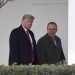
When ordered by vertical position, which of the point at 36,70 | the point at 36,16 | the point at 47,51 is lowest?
the point at 36,70

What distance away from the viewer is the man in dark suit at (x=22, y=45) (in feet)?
32.3

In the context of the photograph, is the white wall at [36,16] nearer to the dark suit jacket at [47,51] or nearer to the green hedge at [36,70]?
the dark suit jacket at [47,51]

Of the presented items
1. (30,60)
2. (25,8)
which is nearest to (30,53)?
(30,60)

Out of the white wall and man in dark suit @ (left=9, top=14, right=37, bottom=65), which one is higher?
the white wall

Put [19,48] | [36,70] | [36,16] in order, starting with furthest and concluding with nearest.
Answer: [36,16], [19,48], [36,70]

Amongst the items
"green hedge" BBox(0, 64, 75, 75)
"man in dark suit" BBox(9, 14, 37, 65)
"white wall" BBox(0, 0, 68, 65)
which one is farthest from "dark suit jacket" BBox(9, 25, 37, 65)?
"white wall" BBox(0, 0, 68, 65)

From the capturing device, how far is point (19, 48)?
9.95 meters

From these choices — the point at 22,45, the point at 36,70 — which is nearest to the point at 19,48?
A: the point at 22,45

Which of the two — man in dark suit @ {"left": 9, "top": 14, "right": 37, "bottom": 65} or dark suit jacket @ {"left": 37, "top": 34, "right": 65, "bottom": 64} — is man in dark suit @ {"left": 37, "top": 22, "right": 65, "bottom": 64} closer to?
dark suit jacket @ {"left": 37, "top": 34, "right": 65, "bottom": 64}

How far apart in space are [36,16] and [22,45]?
2.36 meters

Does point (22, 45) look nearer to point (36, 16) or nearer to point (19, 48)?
point (19, 48)

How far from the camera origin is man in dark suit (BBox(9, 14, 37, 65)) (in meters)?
9.84

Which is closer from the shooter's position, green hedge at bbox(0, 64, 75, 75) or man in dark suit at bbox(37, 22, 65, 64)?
green hedge at bbox(0, 64, 75, 75)

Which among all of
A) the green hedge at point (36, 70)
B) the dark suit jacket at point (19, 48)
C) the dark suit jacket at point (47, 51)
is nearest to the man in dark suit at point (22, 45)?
the dark suit jacket at point (19, 48)
